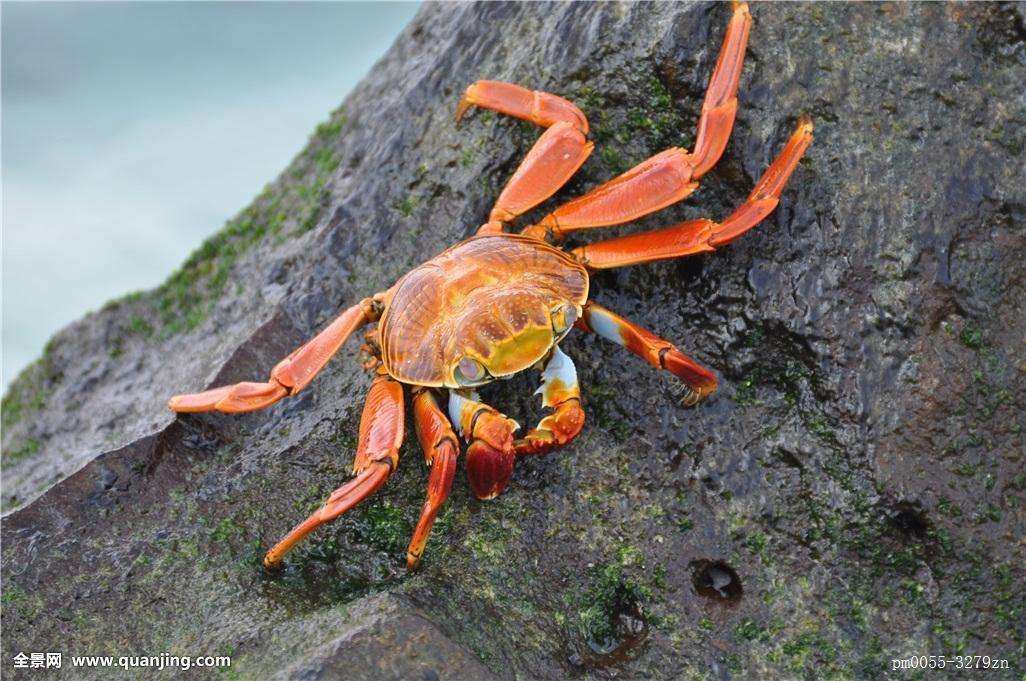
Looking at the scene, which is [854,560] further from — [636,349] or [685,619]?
[636,349]

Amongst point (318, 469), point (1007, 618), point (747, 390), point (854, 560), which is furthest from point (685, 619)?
point (318, 469)

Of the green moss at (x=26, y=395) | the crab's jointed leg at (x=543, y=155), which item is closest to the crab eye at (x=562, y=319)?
the crab's jointed leg at (x=543, y=155)

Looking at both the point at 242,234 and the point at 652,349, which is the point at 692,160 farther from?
the point at 242,234

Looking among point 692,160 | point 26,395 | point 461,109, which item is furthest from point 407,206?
point 26,395

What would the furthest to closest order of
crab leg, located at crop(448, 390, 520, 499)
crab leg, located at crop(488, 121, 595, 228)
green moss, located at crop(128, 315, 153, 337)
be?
green moss, located at crop(128, 315, 153, 337) < crab leg, located at crop(488, 121, 595, 228) < crab leg, located at crop(448, 390, 520, 499)

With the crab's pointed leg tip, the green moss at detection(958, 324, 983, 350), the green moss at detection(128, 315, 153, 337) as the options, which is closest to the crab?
the crab's pointed leg tip

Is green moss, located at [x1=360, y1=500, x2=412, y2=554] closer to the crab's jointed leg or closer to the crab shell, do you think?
the crab shell

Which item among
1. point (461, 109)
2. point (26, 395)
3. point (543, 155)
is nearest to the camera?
point (543, 155)
